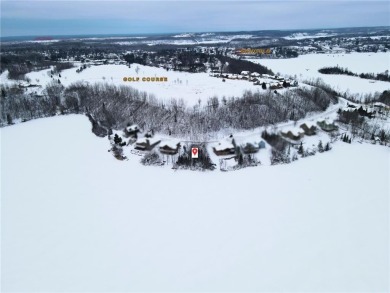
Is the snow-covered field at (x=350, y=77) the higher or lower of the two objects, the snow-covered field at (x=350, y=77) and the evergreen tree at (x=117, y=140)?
the higher

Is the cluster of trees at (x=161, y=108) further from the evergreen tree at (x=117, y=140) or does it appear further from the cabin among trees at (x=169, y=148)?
the evergreen tree at (x=117, y=140)

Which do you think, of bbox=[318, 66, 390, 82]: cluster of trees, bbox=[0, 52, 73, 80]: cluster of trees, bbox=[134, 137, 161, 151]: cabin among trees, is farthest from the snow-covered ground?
bbox=[318, 66, 390, 82]: cluster of trees

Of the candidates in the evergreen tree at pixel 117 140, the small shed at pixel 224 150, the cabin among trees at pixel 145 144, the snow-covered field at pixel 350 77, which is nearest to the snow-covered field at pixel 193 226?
the cabin among trees at pixel 145 144

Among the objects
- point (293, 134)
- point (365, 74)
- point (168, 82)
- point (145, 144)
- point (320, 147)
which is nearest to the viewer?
point (320, 147)

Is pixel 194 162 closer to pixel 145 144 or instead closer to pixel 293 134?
pixel 145 144

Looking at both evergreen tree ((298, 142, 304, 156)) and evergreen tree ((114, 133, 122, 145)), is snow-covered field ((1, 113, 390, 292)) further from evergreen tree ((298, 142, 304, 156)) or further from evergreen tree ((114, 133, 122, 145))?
evergreen tree ((114, 133, 122, 145))

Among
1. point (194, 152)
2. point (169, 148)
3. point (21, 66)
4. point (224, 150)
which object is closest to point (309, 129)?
point (224, 150)
